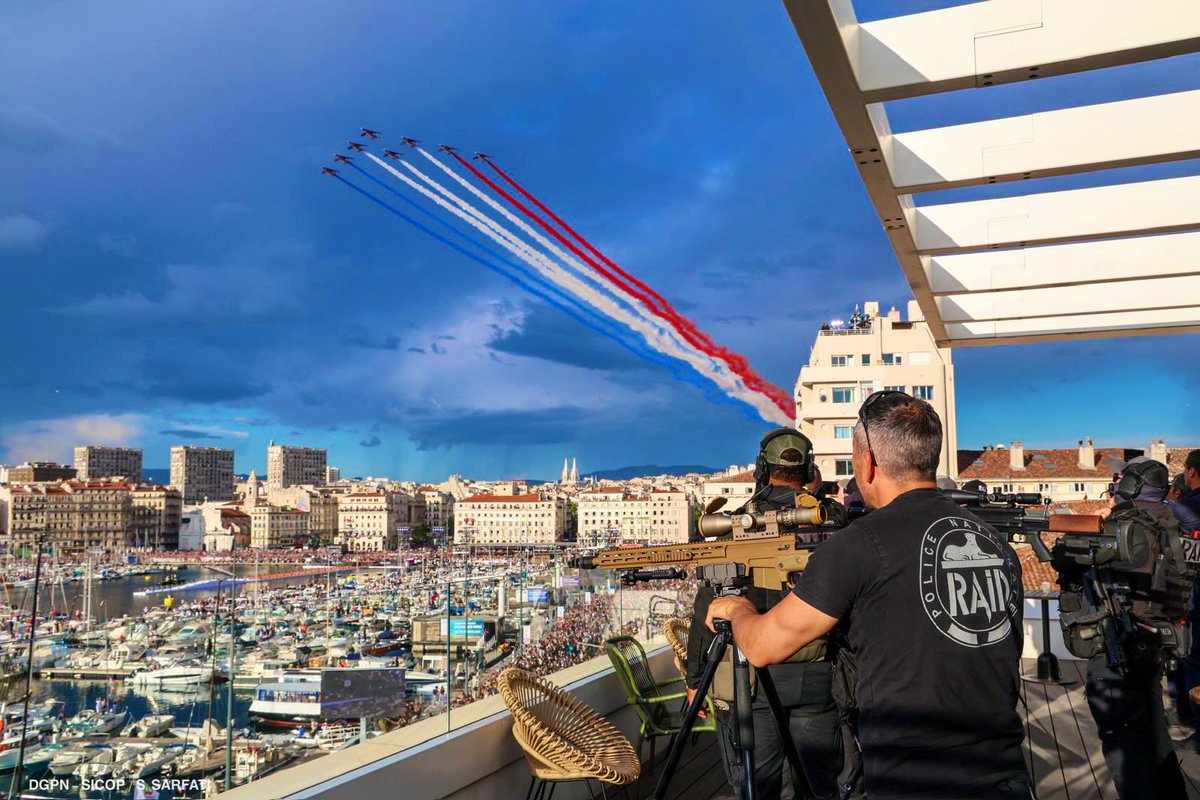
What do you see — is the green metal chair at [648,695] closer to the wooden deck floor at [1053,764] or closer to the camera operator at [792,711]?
the wooden deck floor at [1053,764]

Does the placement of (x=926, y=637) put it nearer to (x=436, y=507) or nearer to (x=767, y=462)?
(x=767, y=462)

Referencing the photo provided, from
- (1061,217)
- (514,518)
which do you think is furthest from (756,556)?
(514,518)

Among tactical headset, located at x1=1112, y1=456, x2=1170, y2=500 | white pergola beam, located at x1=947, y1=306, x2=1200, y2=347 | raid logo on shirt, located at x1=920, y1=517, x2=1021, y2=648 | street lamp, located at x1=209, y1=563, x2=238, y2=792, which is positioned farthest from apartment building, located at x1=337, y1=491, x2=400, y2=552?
raid logo on shirt, located at x1=920, y1=517, x2=1021, y2=648

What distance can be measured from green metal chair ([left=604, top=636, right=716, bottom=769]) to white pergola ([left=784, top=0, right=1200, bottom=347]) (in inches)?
128

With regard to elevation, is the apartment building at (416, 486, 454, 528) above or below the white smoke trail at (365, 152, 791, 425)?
below

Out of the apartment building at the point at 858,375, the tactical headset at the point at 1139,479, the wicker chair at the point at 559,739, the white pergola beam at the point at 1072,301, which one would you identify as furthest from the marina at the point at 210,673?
the apartment building at the point at 858,375

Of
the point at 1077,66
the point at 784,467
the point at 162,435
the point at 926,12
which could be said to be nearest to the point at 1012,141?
the point at 1077,66

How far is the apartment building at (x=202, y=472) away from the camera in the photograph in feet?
522

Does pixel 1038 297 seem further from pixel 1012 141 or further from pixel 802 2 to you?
pixel 802 2

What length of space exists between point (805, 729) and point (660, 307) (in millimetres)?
26939

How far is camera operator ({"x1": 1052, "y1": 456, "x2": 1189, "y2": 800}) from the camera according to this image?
12.1 feet

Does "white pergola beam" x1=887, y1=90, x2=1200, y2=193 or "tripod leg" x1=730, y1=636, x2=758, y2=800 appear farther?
"white pergola beam" x1=887, y1=90, x2=1200, y2=193

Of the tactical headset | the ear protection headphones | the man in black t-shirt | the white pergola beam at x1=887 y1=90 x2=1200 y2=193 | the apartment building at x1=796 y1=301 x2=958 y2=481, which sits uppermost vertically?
the apartment building at x1=796 y1=301 x2=958 y2=481

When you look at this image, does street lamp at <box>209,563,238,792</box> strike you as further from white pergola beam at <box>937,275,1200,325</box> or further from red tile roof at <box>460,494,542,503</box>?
red tile roof at <box>460,494,542,503</box>
